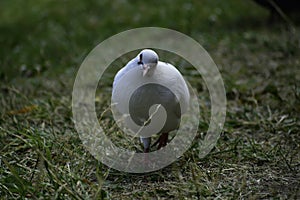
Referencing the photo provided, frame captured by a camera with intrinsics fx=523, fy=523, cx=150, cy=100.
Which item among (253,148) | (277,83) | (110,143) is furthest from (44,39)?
(253,148)

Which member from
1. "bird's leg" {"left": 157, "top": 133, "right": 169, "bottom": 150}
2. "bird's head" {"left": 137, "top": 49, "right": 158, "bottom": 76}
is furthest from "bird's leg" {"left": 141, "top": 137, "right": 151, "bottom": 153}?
"bird's head" {"left": 137, "top": 49, "right": 158, "bottom": 76}

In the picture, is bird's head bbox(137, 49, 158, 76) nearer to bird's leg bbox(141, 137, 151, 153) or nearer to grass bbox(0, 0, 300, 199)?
bird's leg bbox(141, 137, 151, 153)

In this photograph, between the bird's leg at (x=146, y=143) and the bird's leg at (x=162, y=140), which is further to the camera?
the bird's leg at (x=162, y=140)

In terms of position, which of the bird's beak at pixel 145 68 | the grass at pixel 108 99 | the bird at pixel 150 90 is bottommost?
the grass at pixel 108 99

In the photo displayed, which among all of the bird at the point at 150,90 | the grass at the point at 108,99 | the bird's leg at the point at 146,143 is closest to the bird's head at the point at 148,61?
the bird at the point at 150,90

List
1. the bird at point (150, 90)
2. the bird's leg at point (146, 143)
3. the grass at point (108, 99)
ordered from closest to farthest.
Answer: the grass at point (108, 99), the bird at point (150, 90), the bird's leg at point (146, 143)

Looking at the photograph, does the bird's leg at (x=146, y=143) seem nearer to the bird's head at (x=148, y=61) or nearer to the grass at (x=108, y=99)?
the grass at (x=108, y=99)

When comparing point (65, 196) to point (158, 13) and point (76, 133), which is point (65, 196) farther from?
point (158, 13)

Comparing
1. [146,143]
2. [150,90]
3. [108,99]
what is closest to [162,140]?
[146,143]

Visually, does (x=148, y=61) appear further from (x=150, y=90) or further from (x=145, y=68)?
(x=150, y=90)

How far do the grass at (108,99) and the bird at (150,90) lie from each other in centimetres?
30

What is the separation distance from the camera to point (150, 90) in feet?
8.46

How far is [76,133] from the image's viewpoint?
3223mm

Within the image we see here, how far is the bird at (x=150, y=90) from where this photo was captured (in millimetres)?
2576
